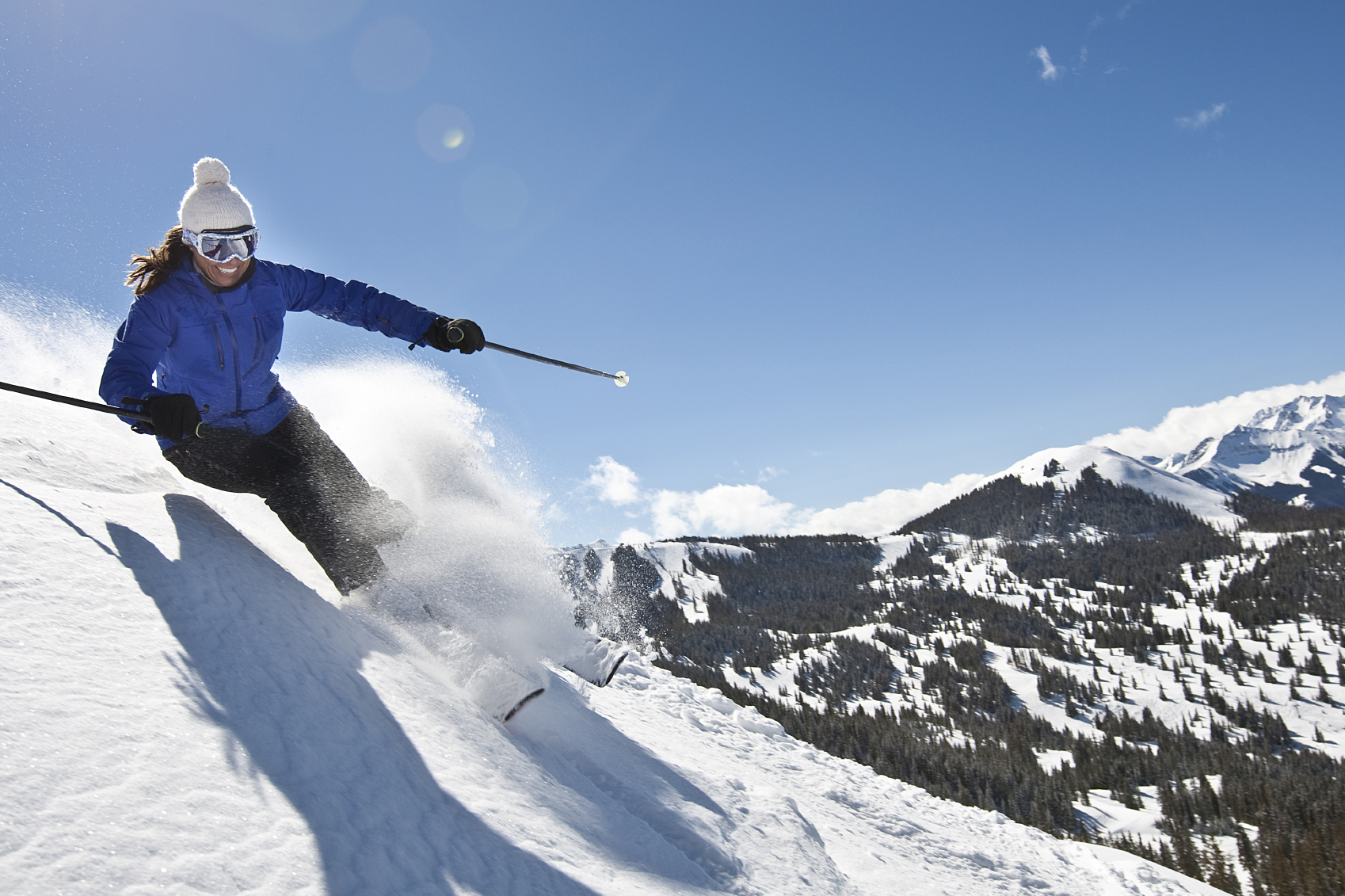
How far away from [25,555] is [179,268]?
7.66ft

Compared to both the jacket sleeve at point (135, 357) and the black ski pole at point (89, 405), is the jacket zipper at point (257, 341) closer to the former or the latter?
the jacket sleeve at point (135, 357)

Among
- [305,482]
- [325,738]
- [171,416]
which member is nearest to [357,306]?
[305,482]

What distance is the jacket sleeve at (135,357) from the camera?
4.65 m

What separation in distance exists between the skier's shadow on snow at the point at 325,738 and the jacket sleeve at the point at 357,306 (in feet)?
7.85

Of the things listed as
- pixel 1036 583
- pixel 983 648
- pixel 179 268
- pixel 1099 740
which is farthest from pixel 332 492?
pixel 1036 583

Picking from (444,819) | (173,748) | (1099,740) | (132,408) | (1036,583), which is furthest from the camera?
(1036,583)

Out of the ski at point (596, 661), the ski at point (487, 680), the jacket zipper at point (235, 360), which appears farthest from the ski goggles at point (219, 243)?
the ski at point (596, 661)

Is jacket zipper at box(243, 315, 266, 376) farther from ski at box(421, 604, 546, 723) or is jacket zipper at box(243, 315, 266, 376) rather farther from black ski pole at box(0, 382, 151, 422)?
ski at box(421, 604, 546, 723)

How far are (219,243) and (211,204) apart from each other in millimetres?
269

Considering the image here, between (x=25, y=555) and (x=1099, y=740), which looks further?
(x=1099, y=740)

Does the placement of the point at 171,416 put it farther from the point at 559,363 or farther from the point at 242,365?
the point at 559,363

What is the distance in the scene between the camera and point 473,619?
6312 millimetres

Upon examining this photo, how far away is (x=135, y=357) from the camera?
474 centimetres

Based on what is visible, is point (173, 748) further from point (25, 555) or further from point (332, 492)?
point (332, 492)
